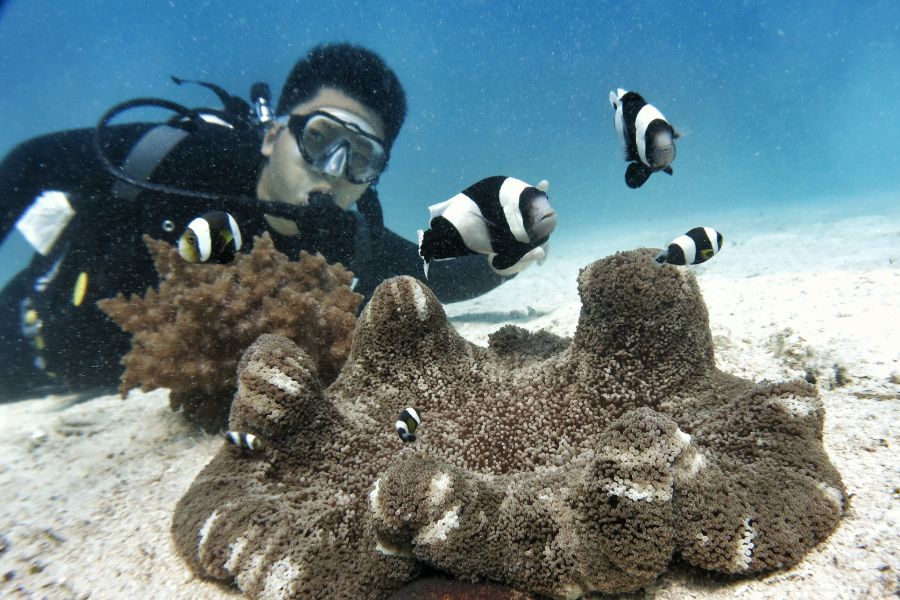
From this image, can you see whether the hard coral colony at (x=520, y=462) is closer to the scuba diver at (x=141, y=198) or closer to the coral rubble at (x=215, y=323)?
the coral rubble at (x=215, y=323)

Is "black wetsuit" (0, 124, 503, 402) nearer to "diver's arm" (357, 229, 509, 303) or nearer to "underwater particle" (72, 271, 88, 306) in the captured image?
"underwater particle" (72, 271, 88, 306)

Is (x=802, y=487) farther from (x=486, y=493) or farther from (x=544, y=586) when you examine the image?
(x=486, y=493)

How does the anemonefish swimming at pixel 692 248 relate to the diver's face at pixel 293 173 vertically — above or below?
below

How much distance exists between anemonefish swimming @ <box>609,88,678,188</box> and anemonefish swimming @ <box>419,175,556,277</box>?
0.58 metres

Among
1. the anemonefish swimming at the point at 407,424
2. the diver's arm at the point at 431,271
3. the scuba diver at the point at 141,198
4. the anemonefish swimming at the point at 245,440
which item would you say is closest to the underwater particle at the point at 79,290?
the scuba diver at the point at 141,198

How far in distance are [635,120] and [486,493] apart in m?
1.55

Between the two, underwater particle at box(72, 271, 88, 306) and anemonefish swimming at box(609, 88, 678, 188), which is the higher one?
anemonefish swimming at box(609, 88, 678, 188)

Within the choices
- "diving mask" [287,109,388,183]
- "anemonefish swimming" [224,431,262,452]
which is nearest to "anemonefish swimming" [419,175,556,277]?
"anemonefish swimming" [224,431,262,452]

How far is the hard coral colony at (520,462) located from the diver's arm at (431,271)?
12.9 feet

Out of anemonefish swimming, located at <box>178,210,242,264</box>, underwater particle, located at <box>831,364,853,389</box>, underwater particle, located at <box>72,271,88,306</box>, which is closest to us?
anemonefish swimming, located at <box>178,210,242,264</box>

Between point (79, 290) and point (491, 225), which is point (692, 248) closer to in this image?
point (491, 225)

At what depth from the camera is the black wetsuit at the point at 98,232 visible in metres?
4.61

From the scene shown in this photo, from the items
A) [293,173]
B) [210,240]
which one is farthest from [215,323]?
[293,173]

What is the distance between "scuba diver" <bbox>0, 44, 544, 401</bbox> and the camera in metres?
4.61
